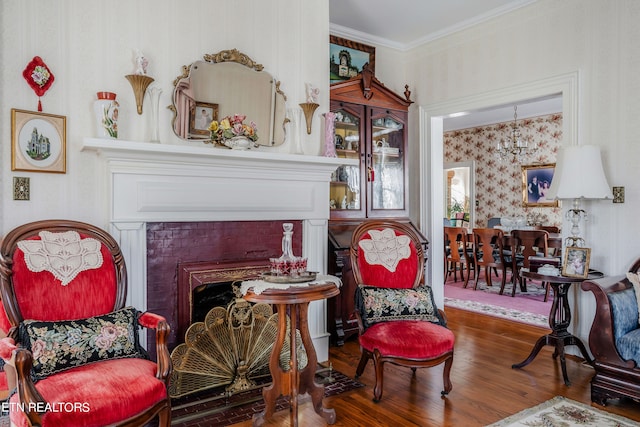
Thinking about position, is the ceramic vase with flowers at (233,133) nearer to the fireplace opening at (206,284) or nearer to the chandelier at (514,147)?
the fireplace opening at (206,284)

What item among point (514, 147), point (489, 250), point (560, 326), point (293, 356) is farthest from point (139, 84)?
point (514, 147)

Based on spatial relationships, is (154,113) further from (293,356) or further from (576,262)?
(576,262)

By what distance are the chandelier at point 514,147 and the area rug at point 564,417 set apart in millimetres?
5447

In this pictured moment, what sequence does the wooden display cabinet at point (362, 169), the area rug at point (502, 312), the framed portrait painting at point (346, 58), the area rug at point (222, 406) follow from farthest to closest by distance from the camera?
the area rug at point (502, 312)
the framed portrait painting at point (346, 58)
the wooden display cabinet at point (362, 169)
the area rug at point (222, 406)

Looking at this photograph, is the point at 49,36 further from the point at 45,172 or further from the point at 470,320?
the point at 470,320

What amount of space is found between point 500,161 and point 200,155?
7037 millimetres

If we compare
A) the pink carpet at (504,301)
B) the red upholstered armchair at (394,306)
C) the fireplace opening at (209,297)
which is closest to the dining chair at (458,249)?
the pink carpet at (504,301)

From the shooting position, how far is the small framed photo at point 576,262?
128 inches

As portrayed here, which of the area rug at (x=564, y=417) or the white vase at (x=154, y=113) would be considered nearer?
the area rug at (x=564, y=417)

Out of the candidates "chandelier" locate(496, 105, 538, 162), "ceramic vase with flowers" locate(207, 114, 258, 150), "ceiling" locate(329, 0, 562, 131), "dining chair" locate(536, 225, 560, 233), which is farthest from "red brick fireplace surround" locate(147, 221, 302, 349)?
"dining chair" locate(536, 225, 560, 233)

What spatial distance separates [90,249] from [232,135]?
45.2 inches

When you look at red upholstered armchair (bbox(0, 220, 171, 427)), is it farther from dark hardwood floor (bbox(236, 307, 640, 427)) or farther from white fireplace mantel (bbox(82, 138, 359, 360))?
dark hardwood floor (bbox(236, 307, 640, 427))

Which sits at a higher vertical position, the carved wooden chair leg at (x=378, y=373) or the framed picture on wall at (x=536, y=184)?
the framed picture on wall at (x=536, y=184)

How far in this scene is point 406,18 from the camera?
4434 millimetres
